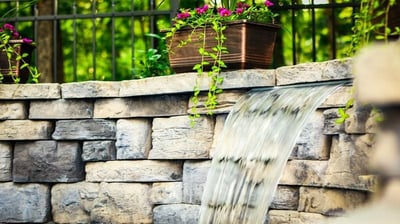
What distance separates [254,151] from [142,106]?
0.99 m

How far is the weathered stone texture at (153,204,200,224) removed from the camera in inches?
173

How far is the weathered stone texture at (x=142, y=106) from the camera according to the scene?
451cm

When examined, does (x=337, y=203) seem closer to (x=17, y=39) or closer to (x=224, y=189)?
(x=224, y=189)

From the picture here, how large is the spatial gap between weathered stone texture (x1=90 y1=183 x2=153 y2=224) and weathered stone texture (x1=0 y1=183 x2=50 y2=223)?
328 millimetres

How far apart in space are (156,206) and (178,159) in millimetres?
304

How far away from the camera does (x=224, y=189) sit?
399 centimetres

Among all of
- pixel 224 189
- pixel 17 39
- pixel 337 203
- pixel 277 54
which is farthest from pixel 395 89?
pixel 277 54

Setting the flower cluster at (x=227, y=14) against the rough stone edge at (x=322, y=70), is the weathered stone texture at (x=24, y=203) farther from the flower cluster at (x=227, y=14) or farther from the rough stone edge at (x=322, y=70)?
the rough stone edge at (x=322, y=70)

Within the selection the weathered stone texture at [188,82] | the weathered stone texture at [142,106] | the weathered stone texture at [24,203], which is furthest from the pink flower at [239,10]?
the weathered stone texture at [24,203]

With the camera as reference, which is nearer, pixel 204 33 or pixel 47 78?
pixel 204 33

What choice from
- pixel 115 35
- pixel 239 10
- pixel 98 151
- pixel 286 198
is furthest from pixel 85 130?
pixel 115 35

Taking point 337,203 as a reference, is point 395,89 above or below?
above

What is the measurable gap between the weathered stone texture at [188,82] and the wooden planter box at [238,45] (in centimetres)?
10

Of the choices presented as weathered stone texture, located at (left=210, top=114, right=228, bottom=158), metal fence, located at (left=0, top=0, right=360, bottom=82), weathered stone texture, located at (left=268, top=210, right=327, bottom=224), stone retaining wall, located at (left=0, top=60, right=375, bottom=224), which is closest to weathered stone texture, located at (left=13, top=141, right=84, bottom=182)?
stone retaining wall, located at (left=0, top=60, right=375, bottom=224)
